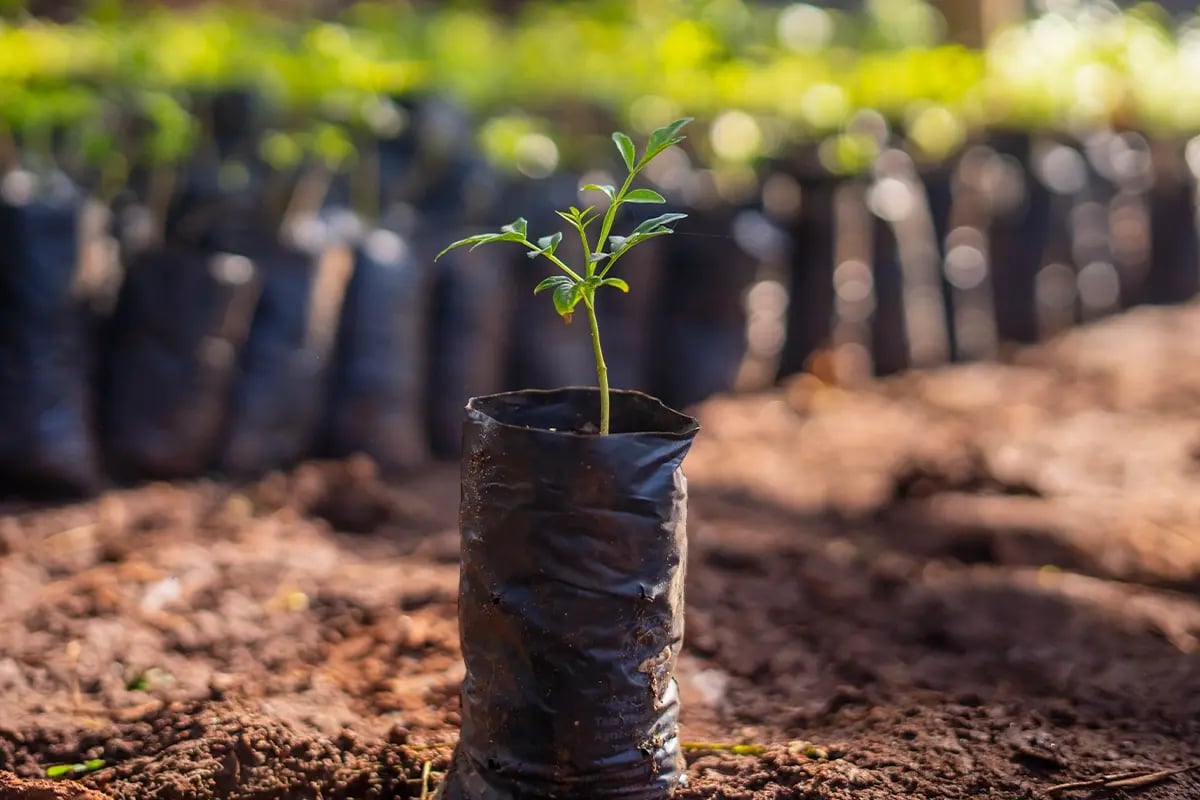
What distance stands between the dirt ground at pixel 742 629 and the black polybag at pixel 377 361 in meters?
0.17

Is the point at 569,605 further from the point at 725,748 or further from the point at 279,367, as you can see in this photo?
the point at 279,367

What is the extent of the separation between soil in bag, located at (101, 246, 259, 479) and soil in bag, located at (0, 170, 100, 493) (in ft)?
0.40

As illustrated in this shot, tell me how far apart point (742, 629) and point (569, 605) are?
1.24 meters

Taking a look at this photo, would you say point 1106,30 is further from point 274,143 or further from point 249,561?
point 249,561

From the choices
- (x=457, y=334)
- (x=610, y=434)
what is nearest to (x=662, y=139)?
(x=610, y=434)

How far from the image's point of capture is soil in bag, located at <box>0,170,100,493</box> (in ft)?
11.7

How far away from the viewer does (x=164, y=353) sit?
3783mm

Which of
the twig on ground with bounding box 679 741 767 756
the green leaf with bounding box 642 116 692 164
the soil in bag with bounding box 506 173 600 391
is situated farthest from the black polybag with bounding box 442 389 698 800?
the soil in bag with bounding box 506 173 600 391

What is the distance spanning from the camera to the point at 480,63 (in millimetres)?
5641

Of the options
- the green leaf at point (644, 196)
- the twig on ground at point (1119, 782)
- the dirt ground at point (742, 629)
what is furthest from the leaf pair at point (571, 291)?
the twig on ground at point (1119, 782)

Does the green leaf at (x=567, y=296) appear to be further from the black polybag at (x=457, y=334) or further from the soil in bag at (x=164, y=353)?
the black polybag at (x=457, y=334)

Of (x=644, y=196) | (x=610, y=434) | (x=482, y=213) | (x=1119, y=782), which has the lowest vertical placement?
(x=1119, y=782)

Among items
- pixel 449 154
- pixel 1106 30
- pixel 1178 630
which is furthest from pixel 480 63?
pixel 1106 30

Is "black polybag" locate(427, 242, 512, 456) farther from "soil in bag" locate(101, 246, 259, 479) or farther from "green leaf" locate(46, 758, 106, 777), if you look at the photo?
"green leaf" locate(46, 758, 106, 777)
